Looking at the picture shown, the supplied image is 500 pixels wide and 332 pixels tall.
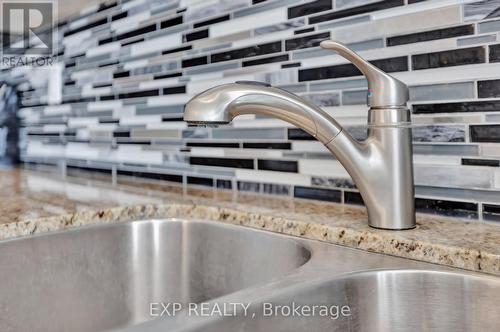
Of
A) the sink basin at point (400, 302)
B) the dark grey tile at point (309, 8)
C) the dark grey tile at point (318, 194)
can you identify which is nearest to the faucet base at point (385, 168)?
the sink basin at point (400, 302)

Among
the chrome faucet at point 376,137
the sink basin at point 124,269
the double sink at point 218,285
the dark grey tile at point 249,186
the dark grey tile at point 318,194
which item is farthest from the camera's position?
the dark grey tile at point 249,186

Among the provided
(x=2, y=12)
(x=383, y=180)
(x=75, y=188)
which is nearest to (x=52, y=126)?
(x=2, y=12)

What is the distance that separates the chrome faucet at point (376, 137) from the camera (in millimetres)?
568

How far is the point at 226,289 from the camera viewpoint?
0.71 meters

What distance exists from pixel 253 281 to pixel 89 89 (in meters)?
1.06

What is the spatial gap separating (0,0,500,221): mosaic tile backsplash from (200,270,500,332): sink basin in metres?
0.22

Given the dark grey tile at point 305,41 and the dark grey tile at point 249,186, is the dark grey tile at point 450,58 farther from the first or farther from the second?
the dark grey tile at point 249,186

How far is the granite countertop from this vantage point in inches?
20.8

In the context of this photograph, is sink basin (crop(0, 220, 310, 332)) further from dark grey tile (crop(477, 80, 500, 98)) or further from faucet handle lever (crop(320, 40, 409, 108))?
dark grey tile (crop(477, 80, 500, 98))

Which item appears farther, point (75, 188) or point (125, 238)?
point (75, 188)

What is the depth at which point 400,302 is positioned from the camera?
19.6 inches

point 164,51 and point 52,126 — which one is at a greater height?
point 164,51

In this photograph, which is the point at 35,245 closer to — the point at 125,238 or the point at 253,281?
the point at 125,238

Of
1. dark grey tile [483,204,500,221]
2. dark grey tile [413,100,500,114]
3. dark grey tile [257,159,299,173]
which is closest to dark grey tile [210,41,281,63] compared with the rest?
dark grey tile [257,159,299,173]
